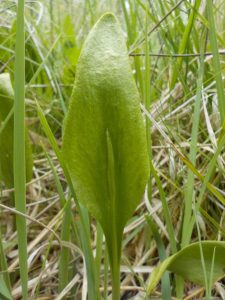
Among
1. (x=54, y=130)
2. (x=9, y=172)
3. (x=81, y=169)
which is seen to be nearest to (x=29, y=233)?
(x=9, y=172)

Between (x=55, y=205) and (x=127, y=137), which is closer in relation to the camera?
(x=127, y=137)

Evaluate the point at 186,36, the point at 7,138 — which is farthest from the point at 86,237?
the point at 186,36

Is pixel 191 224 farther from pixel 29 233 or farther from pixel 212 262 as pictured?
pixel 29 233

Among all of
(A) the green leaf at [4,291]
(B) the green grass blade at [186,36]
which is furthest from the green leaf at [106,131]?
(B) the green grass blade at [186,36]

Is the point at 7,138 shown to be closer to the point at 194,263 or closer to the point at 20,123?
the point at 20,123

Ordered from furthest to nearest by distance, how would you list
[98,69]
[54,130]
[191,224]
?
[54,130] < [191,224] < [98,69]

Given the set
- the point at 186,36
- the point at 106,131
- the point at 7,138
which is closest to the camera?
the point at 106,131

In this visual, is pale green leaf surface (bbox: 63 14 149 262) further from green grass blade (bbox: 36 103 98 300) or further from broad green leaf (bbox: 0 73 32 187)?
broad green leaf (bbox: 0 73 32 187)

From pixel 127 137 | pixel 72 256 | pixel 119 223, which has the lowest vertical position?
pixel 72 256

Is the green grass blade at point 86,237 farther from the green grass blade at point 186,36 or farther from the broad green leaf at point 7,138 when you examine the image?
the green grass blade at point 186,36
